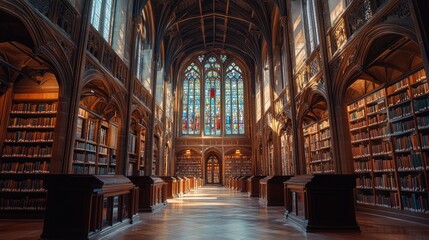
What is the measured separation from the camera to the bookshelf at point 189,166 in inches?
919

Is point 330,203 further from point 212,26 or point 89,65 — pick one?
point 212,26

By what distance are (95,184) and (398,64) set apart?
7548mm

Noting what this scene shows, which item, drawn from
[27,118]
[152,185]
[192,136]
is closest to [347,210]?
[152,185]

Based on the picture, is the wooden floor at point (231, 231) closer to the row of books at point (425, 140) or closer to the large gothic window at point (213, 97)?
the row of books at point (425, 140)

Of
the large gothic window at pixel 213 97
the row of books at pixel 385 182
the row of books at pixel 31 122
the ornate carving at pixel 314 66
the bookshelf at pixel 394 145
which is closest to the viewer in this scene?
the bookshelf at pixel 394 145

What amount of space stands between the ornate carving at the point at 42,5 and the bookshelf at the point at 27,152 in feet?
8.76

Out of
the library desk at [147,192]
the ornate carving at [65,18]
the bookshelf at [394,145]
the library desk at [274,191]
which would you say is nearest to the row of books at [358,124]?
the bookshelf at [394,145]

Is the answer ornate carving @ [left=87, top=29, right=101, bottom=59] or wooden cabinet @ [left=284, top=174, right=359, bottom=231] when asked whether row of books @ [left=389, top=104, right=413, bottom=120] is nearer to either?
wooden cabinet @ [left=284, top=174, right=359, bottom=231]

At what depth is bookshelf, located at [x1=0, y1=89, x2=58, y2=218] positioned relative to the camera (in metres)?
6.77

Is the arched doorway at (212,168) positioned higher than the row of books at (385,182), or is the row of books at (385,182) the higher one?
the arched doorway at (212,168)

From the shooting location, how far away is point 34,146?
7348mm

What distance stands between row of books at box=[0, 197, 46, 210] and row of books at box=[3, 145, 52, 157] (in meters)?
1.13

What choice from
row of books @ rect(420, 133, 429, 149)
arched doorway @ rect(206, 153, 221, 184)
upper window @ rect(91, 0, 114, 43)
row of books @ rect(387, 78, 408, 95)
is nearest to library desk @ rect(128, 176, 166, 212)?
upper window @ rect(91, 0, 114, 43)

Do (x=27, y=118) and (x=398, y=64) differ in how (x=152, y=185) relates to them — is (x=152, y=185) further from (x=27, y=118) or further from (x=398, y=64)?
(x=398, y=64)
